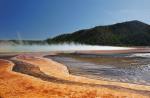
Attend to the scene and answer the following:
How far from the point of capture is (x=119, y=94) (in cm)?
1527

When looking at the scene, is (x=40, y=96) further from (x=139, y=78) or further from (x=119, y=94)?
(x=139, y=78)

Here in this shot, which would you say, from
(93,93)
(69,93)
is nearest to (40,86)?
(69,93)

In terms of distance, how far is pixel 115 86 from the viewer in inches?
704

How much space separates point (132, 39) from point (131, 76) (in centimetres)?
17486

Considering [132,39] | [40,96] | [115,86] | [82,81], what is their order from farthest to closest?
[132,39] < [82,81] < [115,86] < [40,96]

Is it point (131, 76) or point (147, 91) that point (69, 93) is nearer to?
point (147, 91)

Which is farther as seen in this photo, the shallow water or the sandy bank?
the shallow water

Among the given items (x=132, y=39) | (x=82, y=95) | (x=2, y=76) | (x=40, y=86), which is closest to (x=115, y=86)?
(x=82, y=95)

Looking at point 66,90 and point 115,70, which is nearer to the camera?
point 66,90

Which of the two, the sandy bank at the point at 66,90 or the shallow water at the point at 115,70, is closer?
the sandy bank at the point at 66,90

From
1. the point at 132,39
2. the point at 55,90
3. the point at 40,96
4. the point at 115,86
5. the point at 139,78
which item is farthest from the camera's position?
the point at 132,39

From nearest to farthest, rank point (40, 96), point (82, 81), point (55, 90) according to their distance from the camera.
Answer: point (40, 96), point (55, 90), point (82, 81)

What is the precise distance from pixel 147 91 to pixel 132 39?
18121 cm

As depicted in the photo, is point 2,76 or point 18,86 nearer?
Answer: point 18,86
